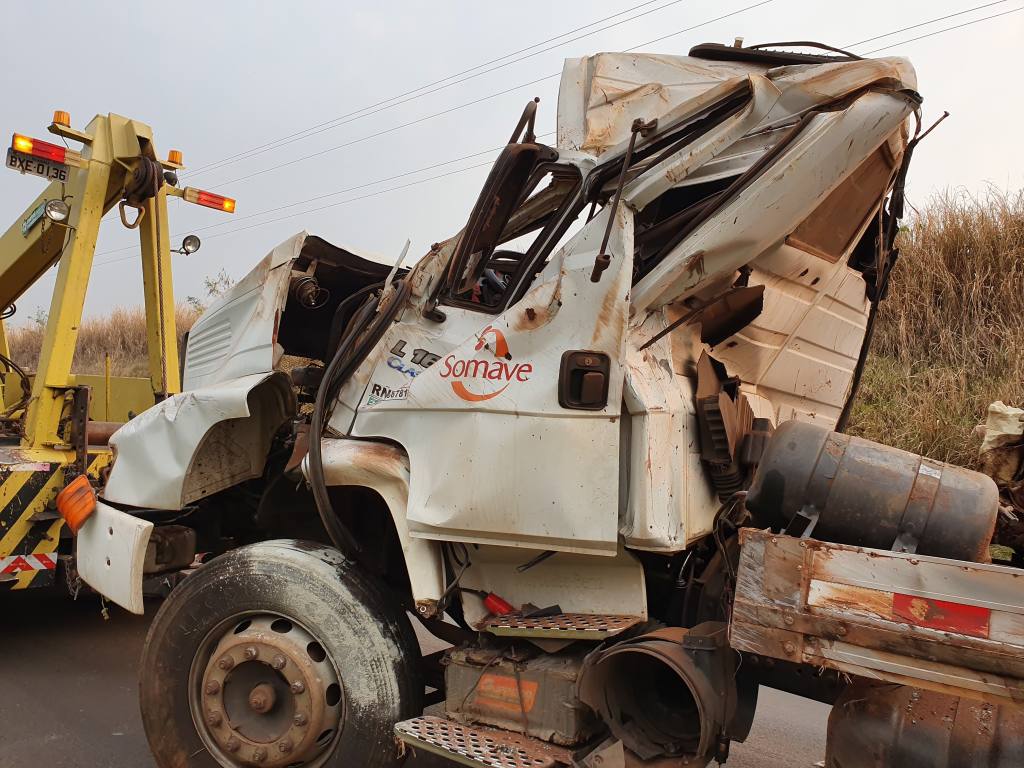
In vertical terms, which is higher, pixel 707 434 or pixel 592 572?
pixel 707 434

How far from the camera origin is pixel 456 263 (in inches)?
117

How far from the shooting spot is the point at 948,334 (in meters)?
6.51

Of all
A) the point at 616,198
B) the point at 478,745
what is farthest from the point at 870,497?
the point at 478,745

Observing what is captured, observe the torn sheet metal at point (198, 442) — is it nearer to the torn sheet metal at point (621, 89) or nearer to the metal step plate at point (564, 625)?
the metal step plate at point (564, 625)

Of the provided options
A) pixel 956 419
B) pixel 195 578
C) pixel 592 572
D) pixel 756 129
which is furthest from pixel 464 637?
pixel 956 419

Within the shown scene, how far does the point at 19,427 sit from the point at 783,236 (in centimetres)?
497

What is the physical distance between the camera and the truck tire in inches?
107

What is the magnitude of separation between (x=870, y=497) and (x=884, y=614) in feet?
1.49

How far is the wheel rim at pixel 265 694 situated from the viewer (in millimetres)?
2746

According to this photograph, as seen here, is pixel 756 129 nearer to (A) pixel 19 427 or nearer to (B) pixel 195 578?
(B) pixel 195 578

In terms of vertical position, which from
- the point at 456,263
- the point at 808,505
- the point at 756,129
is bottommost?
the point at 808,505

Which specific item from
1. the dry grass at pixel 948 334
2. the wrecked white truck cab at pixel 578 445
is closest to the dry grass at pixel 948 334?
the dry grass at pixel 948 334

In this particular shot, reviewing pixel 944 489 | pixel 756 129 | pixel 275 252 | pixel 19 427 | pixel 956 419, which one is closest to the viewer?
pixel 944 489

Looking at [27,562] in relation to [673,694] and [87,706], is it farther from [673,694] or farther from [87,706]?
[673,694]
